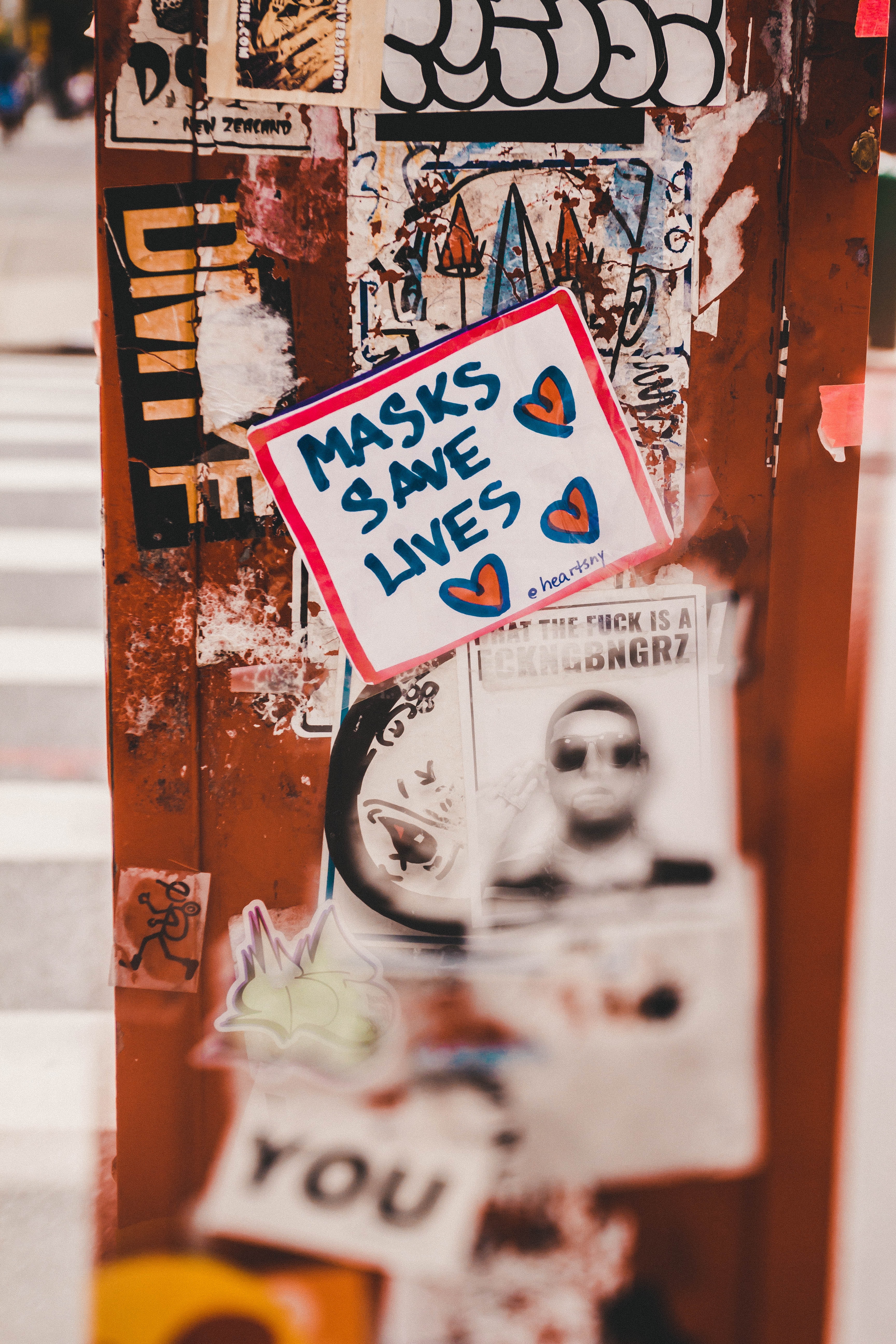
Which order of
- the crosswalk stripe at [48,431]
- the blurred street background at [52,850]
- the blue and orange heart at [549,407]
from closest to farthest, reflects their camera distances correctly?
1. the blue and orange heart at [549,407]
2. the blurred street background at [52,850]
3. the crosswalk stripe at [48,431]

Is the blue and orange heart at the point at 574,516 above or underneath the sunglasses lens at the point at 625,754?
above

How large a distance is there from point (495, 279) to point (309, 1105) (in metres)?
1.11

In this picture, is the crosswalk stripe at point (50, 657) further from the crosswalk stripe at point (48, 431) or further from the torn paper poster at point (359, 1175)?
the torn paper poster at point (359, 1175)

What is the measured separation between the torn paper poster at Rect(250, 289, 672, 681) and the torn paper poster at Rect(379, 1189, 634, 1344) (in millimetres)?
826

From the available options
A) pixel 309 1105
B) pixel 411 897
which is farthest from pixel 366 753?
pixel 309 1105

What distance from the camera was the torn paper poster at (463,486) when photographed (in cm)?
118

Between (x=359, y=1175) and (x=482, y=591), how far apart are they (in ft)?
2.74

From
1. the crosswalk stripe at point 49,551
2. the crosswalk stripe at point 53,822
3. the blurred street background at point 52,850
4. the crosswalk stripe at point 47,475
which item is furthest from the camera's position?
the crosswalk stripe at point 47,475

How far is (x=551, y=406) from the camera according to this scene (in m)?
1.20

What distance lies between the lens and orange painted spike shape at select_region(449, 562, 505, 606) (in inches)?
48.3

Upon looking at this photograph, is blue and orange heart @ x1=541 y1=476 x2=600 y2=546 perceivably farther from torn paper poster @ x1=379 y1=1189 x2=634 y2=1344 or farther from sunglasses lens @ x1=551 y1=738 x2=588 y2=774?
torn paper poster @ x1=379 y1=1189 x2=634 y2=1344

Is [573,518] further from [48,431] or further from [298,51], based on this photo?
[48,431]

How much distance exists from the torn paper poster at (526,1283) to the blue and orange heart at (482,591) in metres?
0.85

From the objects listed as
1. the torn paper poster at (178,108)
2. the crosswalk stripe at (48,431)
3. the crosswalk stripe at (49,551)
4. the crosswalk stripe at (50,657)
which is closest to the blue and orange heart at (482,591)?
the torn paper poster at (178,108)
